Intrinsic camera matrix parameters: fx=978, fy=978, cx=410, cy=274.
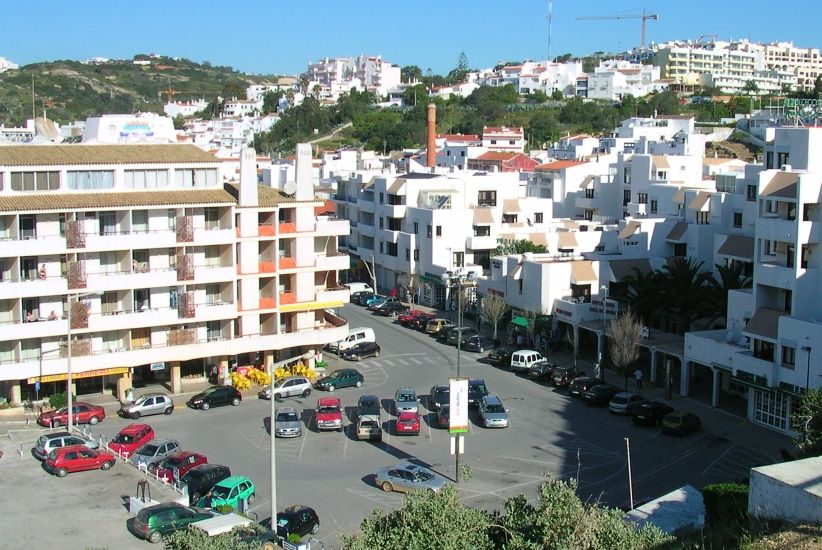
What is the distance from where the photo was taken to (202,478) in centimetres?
3073

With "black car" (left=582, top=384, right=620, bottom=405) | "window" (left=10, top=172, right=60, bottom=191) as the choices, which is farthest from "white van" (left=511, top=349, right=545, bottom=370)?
"window" (left=10, top=172, right=60, bottom=191)

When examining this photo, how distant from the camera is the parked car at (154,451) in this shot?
109ft

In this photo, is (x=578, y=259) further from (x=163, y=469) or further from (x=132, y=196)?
(x=163, y=469)

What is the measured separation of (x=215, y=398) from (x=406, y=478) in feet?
43.3

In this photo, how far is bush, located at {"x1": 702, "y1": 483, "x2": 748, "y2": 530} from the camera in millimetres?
24594

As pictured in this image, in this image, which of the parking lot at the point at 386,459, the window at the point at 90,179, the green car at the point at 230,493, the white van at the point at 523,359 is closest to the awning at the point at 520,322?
the white van at the point at 523,359

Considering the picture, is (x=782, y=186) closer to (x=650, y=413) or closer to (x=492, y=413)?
(x=650, y=413)

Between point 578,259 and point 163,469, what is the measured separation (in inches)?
1102

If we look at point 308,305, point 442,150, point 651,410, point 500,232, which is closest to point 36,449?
point 308,305

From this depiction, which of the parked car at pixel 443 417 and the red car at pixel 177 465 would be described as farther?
the parked car at pixel 443 417

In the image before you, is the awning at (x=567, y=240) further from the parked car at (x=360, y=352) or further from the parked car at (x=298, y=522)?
the parked car at (x=298, y=522)

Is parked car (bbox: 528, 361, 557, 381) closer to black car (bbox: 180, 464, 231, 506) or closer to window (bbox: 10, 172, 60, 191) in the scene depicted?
black car (bbox: 180, 464, 231, 506)

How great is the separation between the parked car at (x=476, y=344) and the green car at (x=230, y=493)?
76.4 ft

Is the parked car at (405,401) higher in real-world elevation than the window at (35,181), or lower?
lower
